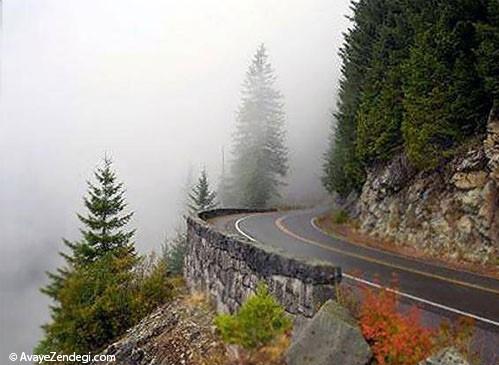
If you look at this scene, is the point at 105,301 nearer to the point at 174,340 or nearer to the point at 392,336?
the point at 174,340

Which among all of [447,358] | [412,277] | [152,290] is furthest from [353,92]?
[447,358]

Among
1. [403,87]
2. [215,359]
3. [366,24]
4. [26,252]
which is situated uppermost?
[366,24]

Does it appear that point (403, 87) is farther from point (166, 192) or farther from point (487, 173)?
point (166, 192)

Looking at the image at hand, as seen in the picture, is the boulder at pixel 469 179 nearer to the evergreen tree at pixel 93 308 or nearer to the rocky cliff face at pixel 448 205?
the rocky cliff face at pixel 448 205

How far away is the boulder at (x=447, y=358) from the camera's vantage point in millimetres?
6018

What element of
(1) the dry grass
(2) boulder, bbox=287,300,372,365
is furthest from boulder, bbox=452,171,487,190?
(2) boulder, bbox=287,300,372,365

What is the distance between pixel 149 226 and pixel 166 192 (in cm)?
732

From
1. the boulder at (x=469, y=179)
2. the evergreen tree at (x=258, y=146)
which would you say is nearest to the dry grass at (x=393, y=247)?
the boulder at (x=469, y=179)

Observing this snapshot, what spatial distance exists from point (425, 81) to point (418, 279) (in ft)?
30.6

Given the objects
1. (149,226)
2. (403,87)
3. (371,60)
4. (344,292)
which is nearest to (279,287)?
(344,292)

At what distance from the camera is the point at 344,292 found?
7.82 metres

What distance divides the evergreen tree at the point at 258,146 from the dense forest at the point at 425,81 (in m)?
19.1

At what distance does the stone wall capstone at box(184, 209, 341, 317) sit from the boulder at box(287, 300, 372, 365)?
555 mm

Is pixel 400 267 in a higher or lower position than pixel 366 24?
lower
